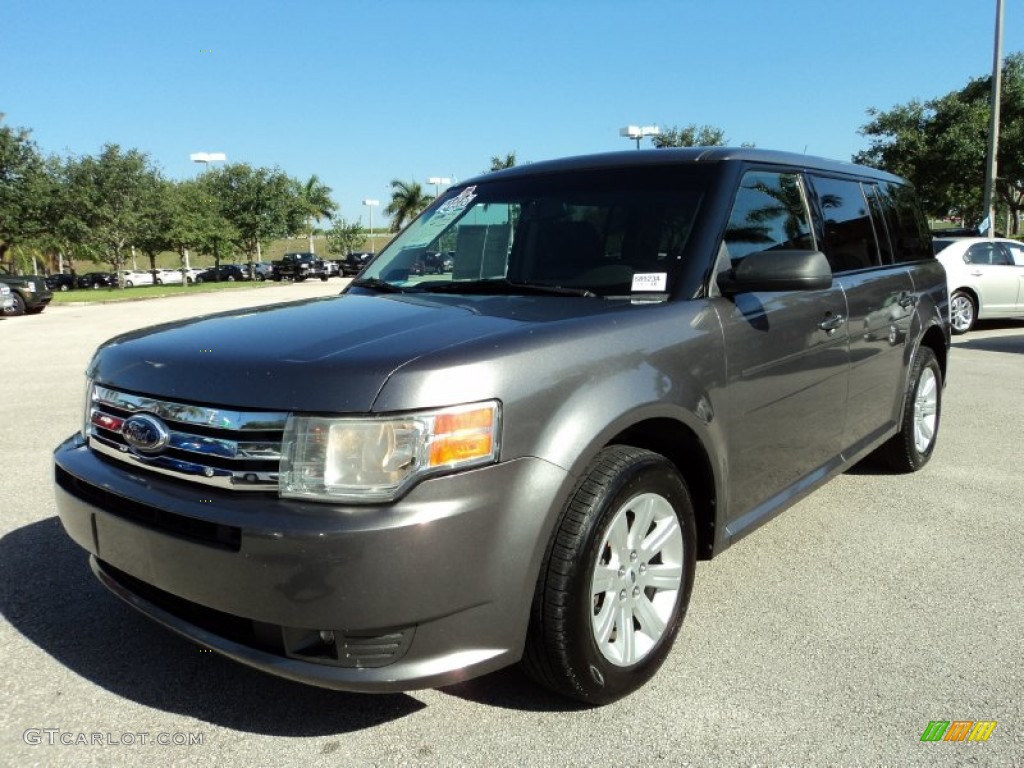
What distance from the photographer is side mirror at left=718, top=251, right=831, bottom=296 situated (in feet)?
9.06

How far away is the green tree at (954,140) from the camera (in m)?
26.2

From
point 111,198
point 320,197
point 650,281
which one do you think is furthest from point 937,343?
point 320,197

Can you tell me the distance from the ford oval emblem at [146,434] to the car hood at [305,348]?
3.3 inches

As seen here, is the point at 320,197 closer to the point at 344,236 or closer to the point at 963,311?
the point at 344,236

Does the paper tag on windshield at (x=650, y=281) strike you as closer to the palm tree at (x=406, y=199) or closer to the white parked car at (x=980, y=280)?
the white parked car at (x=980, y=280)

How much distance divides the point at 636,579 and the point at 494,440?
82cm

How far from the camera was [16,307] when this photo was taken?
2038 centimetres

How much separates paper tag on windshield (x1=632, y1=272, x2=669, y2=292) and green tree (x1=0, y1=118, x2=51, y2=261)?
1516 inches

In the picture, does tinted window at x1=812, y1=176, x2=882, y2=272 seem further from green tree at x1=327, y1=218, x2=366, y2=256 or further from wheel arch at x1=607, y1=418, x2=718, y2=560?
green tree at x1=327, y1=218, x2=366, y2=256

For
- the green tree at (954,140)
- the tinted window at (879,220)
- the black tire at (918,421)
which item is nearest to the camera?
the tinted window at (879,220)

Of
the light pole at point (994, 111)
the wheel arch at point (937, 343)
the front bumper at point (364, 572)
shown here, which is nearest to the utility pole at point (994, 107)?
the light pole at point (994, 111)

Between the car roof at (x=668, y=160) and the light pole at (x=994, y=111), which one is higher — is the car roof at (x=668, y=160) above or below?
below

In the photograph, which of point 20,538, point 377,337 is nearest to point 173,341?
point 377,337

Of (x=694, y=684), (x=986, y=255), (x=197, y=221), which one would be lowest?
(x=694, y=684)
